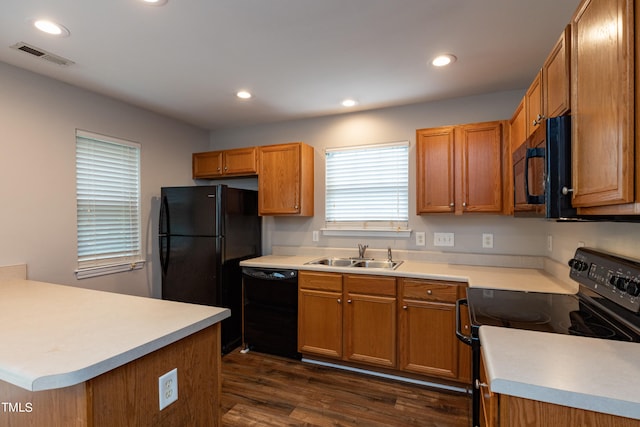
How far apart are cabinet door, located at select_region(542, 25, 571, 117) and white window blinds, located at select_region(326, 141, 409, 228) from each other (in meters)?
1.59

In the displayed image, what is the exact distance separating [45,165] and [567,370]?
10.6 feet

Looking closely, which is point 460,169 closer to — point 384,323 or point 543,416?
point 384,323

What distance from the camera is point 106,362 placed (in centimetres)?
91

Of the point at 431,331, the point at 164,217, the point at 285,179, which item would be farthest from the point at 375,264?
the point at 164,217

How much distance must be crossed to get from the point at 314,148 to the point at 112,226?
A: 6.83 feet

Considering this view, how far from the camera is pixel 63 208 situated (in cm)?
252

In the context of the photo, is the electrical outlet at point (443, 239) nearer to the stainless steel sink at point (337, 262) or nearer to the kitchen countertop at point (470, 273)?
the kitchen countertop at point (470, 273)

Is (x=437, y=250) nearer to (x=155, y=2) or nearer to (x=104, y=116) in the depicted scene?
(x=155, y=2)

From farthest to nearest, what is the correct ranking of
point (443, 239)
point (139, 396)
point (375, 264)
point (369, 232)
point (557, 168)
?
point (369, 232)
point (375, 264)
point (443, 239)
point (557, 168)
point (139, 396)

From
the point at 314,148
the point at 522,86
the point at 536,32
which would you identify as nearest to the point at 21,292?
the point at 314,148

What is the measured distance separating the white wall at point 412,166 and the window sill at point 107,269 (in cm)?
129

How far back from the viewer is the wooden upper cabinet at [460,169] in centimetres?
252

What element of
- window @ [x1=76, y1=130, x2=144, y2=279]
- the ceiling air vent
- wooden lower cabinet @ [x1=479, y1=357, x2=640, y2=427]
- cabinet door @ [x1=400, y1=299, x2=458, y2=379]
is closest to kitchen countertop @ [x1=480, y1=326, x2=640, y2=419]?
wooden lower cabinet @ [x1=479, y1=357, x2=640, y2=427]

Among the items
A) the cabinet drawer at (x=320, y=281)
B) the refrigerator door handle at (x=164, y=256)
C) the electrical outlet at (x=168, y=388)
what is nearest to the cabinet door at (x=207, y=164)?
the refrigerator door handle at (x=164, y=256)
